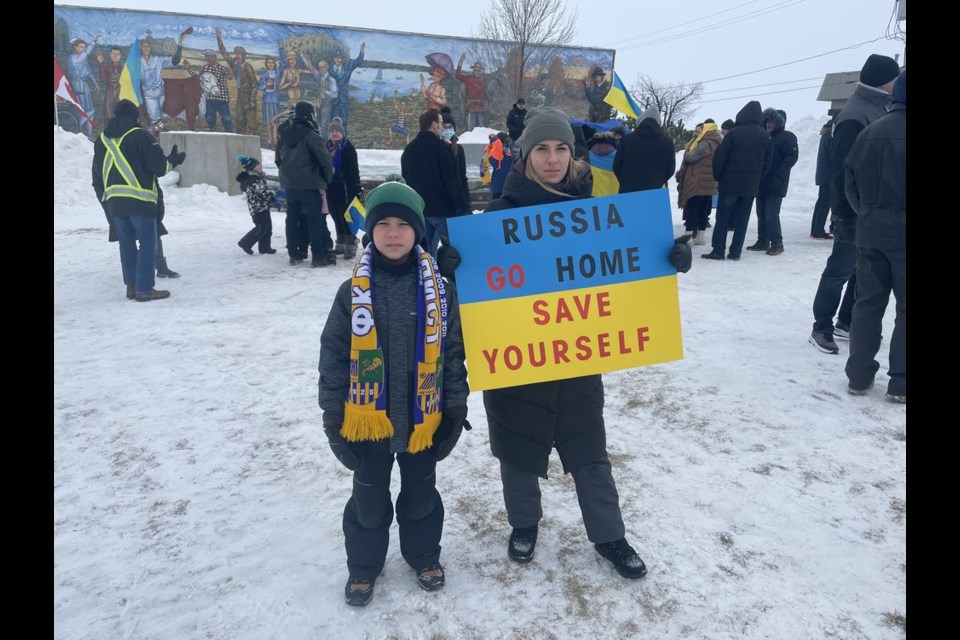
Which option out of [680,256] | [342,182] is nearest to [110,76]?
[342,182]

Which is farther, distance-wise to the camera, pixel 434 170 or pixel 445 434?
pixel 434 170

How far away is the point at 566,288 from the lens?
8.14 feet

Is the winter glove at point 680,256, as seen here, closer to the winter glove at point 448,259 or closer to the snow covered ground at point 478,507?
the winter glove at point 448,259

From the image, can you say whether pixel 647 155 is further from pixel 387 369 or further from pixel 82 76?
pixel 82 76

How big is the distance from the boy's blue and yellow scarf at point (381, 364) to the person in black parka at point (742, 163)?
7286mm

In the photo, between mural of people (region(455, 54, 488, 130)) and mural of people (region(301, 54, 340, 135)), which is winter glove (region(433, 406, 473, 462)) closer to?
mural of people (region(301, 54, 340, 135))

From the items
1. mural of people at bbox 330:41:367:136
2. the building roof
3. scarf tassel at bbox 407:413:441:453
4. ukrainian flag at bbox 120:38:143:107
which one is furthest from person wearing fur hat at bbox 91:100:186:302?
mural of people at bbox 330:41:367:136

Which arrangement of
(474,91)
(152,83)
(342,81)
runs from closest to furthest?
(152,83)
(342,81)
(474,91)

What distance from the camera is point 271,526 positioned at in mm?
2904

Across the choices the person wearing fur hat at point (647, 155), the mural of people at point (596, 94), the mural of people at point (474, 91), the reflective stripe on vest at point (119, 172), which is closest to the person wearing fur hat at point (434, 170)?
the person wearing fur hat at point (647, 155)

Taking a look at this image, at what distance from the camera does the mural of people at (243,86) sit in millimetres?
25594

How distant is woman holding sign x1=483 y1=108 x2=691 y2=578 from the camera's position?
250cm

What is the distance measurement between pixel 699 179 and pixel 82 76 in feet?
81.7
